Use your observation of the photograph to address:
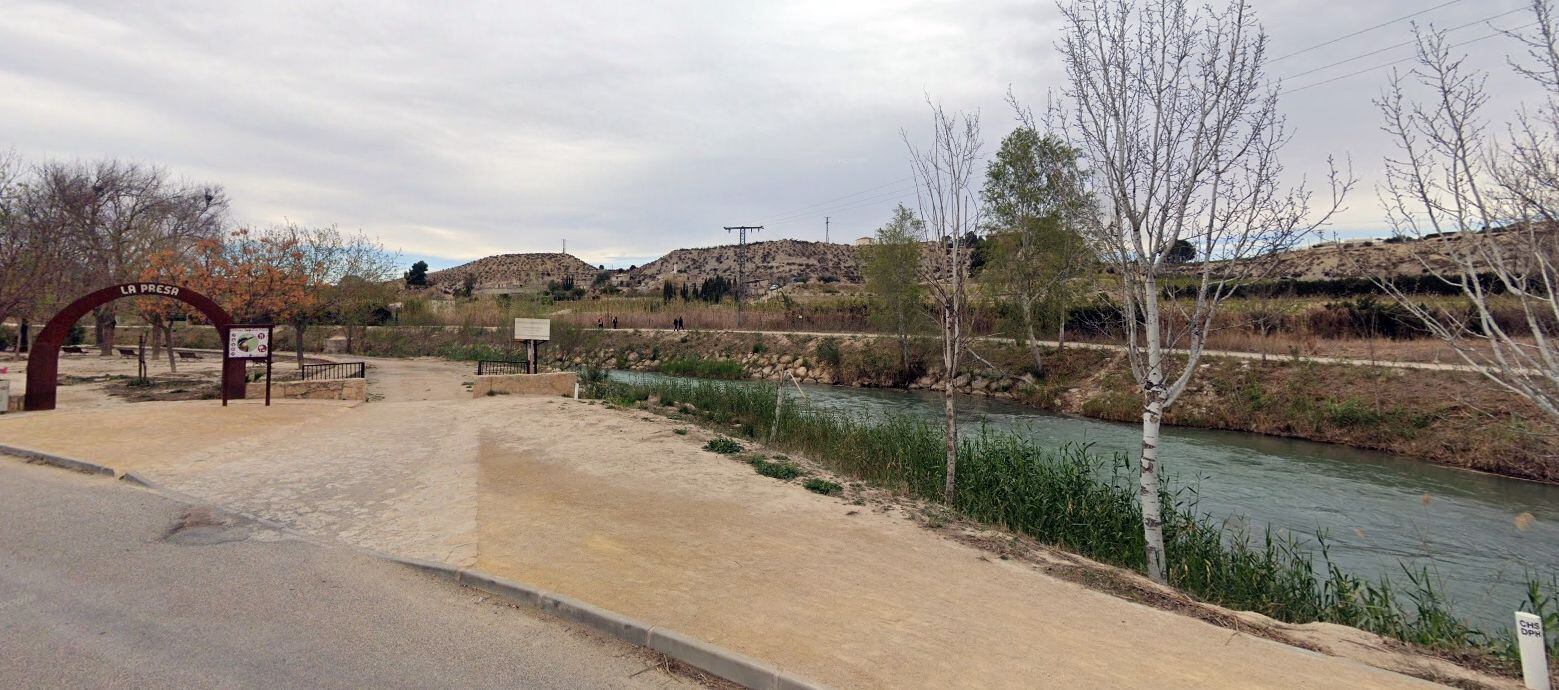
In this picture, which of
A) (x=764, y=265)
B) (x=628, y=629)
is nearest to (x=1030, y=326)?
(x=628, y=629)

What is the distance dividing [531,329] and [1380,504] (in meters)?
21.4

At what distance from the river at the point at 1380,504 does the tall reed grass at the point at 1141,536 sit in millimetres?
476

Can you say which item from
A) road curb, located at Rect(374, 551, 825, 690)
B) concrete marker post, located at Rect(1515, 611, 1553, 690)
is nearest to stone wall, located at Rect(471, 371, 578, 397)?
road curb, located at Rect(374, 551, 825, 690)

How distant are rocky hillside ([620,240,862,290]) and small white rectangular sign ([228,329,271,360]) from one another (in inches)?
3231

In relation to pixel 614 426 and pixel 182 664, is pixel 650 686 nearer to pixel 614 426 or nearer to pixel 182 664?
pixel 182 664

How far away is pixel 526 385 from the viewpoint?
1956 centimetres

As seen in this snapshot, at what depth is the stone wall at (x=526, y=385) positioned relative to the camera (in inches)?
744

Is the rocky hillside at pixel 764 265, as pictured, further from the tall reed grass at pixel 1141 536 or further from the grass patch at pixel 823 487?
the grass patch at pixel 823 487

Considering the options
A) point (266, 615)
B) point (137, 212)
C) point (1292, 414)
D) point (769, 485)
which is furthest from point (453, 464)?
point (137, 212)

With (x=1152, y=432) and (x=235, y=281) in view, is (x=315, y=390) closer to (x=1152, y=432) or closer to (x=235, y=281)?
(x=235, y=281)

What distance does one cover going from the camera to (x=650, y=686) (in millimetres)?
4129

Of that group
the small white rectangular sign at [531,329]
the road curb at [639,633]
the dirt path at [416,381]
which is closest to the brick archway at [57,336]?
the dirt path at [416,381]

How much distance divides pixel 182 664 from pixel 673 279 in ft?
352

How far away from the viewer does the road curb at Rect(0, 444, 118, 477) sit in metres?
9.22
